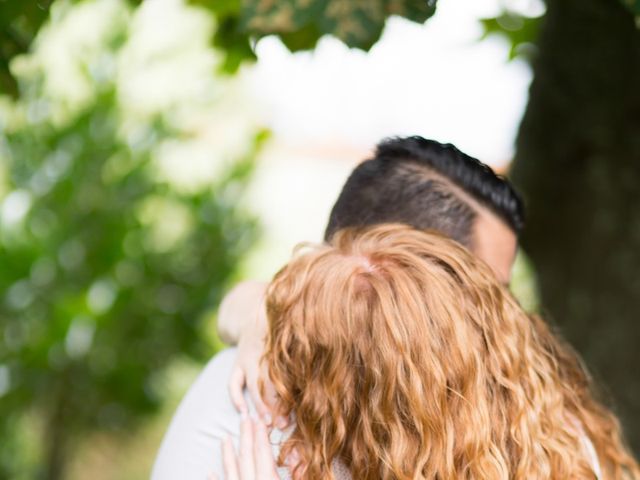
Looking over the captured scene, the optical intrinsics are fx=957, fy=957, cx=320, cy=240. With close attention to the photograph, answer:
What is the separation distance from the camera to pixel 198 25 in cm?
579

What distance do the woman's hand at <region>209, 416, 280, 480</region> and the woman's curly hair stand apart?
1.3 inches

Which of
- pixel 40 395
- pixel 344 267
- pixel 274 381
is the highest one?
pixel 344 267

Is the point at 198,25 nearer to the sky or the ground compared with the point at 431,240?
nearer to the sky

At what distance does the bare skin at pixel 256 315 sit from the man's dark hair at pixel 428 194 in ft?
0.09

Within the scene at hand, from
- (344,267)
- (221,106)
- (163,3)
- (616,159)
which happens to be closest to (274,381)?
(344,267)

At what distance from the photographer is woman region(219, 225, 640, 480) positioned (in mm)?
Result: 1615

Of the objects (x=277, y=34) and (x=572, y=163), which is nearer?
(x=277, y=34)

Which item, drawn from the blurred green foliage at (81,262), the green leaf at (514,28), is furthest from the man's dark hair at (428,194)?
the blurred green foliage at (81,262)

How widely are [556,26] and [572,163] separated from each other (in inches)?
18.8

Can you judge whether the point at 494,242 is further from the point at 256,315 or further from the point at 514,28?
the point at 514,28

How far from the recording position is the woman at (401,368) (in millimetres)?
1615

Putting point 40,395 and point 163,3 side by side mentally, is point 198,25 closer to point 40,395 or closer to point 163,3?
point 163,3

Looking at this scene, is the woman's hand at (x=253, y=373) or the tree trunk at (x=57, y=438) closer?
the woman's hand at (x=253, y=373)

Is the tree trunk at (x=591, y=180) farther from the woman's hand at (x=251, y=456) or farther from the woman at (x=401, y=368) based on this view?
the woman's hand at (x=251, y=456)
